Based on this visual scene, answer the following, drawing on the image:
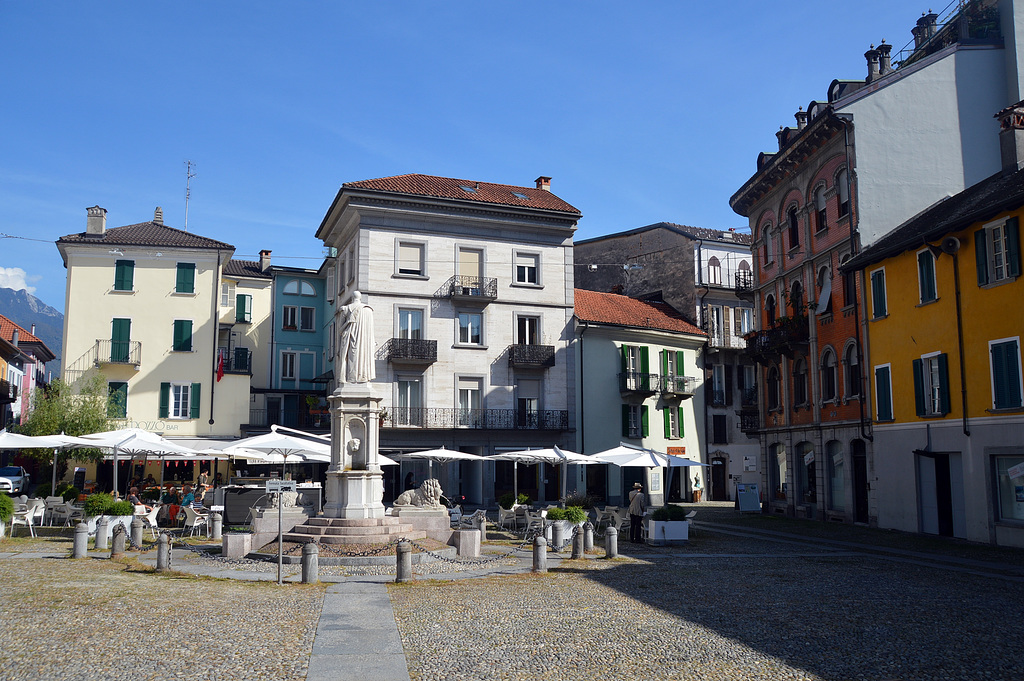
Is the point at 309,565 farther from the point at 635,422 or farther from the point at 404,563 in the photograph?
the point at 635,422

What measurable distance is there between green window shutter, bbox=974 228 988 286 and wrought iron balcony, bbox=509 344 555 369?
19979 millimetres

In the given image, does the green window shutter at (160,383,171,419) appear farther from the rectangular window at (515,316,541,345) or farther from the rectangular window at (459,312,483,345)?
the rectangular window at (515,316,541,345)

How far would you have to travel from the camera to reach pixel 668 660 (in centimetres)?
925

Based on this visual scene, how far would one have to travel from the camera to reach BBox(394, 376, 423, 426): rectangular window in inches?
1441

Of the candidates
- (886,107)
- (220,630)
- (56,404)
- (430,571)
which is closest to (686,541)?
(430,571)

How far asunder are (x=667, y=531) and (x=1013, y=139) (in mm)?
16221

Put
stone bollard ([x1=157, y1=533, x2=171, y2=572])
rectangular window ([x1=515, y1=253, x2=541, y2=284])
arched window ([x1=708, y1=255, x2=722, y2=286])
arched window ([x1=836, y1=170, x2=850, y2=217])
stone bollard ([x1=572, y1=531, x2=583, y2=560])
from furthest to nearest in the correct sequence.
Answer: arched window ([x1=708, y1=255, x2=722, y2=286]) < rectangular window ([x1=515, y1=253, x2=541, y2=284]) < arched window ([x1=836, y1=170, x2=850, y2=217]) < stone bollard ([x1=572, y1=531, x2=583, y2=560]) < stone bollard ([x1=157, y1=533, x2=171, y2=572])

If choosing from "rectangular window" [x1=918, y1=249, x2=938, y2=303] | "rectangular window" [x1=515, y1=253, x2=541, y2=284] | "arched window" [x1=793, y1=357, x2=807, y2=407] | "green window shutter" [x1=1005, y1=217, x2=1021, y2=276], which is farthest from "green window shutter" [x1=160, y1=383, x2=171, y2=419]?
"green window shutter" [x1=1005, y1=217, x2=1021, y2=276]

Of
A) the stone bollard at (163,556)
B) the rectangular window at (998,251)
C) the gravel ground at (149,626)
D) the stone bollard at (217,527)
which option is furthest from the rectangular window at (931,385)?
the stone bollard at (163,556)

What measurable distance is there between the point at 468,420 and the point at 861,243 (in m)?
17.9

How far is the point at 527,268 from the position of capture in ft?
133

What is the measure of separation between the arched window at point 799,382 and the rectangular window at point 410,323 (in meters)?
15.9

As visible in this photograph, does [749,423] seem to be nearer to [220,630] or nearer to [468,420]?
[468,420]

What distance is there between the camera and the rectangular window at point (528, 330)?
131 feet
